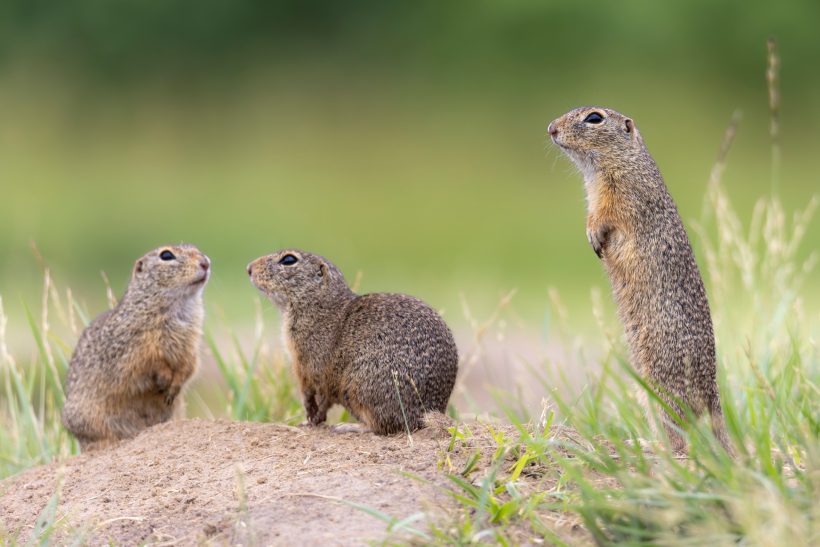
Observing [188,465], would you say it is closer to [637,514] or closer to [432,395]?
[432,395]

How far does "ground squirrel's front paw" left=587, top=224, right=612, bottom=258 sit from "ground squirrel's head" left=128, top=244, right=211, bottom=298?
197 centimetres

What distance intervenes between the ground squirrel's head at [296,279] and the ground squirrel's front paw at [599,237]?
1.16m

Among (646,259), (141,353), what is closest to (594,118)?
(646,259)

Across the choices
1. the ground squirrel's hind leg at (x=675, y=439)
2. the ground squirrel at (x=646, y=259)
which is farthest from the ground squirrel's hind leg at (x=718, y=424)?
the ground squirrel's hind leg at (x=675, y=439)

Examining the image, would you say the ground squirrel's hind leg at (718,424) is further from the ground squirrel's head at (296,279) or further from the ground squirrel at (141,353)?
the ground squirrel at (141,353)

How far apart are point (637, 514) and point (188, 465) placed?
2042 mm

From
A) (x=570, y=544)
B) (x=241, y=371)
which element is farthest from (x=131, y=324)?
(x=570, y=544)

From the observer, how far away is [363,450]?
183 inches

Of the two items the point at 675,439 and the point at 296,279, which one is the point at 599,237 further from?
the point at 296,279

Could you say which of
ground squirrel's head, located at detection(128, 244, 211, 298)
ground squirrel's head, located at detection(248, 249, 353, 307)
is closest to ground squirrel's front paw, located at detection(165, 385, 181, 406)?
ground squirrel's head, located at detection(128, 244, 211, 298)

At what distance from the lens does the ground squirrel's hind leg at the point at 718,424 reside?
4586 mm

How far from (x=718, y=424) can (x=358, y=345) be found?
1.47 meters

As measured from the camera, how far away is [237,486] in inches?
173

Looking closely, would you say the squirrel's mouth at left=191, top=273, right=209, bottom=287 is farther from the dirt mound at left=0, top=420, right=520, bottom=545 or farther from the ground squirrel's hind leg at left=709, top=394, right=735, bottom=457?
the ground squirrel's hind leg at left=709, top=394, right=735, bottom=457
